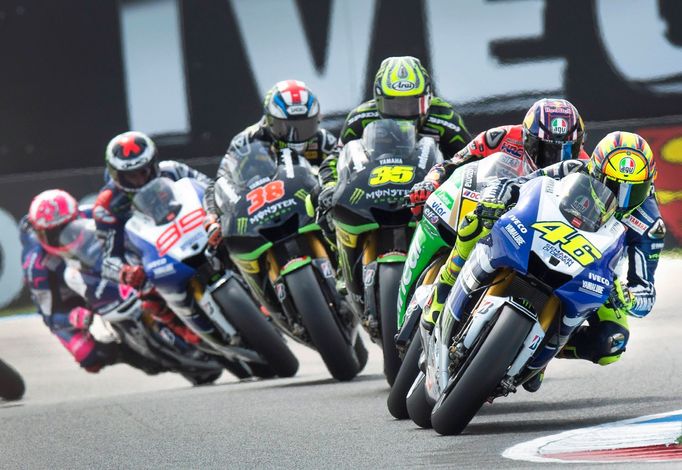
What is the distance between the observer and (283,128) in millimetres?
10406

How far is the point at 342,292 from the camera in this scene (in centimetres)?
927

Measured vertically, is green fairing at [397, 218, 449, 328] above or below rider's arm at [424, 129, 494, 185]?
below

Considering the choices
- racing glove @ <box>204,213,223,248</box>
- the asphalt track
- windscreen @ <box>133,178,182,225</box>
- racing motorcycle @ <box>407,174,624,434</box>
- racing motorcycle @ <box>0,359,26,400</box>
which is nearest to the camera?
racing motorcycle @ <box>407,174,624,434</box>

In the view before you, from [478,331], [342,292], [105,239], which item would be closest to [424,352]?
[478,331]

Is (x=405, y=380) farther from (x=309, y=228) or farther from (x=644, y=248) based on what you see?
(x=309, y=228)

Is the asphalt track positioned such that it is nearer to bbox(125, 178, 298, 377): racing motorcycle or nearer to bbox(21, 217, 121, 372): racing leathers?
bbox(125, 178, 298, 377): racing motorcycle

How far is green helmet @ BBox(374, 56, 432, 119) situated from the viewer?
922 cm

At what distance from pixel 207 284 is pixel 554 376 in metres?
2.24

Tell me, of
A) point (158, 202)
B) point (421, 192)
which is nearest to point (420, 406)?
point (421, 192)

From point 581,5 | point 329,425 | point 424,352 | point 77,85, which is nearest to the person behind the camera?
point 424,352

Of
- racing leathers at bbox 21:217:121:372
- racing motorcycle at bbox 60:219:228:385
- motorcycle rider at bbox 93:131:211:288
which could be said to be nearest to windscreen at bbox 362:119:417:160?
motorcycle rider at bbox 93:131:211:288

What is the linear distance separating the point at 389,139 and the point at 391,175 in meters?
0.21

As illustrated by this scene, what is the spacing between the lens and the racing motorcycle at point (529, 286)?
627 cm

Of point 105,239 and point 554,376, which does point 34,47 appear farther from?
point 554,376
